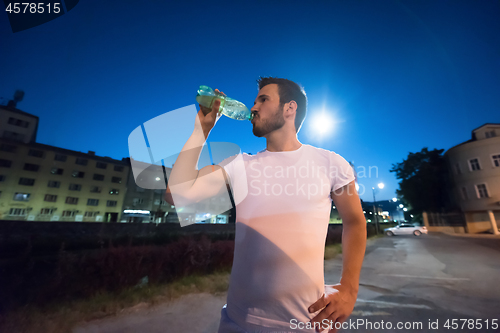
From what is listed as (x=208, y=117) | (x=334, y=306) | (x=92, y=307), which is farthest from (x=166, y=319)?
(x=208, y=117)

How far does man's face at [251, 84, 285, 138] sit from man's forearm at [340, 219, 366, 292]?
0.83 meters

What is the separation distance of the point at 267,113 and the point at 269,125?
0.09 metres

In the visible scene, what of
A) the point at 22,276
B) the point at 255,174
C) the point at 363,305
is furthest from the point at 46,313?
the point at 363,305

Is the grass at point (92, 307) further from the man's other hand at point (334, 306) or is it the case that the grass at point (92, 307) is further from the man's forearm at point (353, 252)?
the man's forearm at point (353, 252)

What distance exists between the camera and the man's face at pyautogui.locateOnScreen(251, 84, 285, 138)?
147cm

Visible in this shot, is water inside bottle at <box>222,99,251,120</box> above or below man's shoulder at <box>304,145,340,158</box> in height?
above

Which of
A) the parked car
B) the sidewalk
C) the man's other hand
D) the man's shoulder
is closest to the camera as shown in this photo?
the man's other hand

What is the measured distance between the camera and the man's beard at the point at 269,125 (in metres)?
1.47

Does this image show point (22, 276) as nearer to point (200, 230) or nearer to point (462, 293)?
point (200, 230)

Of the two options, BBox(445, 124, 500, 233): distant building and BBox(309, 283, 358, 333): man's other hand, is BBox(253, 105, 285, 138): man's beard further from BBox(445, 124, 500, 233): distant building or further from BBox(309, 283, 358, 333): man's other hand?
BBox(445, 124, 500, 233): distant building

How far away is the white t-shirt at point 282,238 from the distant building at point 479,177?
31494 mm

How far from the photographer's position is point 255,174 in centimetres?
131

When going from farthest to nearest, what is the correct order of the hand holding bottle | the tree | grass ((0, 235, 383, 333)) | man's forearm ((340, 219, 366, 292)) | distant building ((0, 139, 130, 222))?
distant building ((0, 139, 130, 222)) < the tree < grass ((0, 235, 383, 333)) < the hand holding bottle < man's forearm ((340, 219, 366, 292))

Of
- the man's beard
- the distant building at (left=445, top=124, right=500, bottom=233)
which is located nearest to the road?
the man's beard
